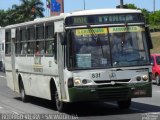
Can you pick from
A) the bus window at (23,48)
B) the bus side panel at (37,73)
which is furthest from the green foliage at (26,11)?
the bus side panel at (37,73)

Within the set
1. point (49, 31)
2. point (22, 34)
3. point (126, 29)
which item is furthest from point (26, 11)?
→ point (126, 29)

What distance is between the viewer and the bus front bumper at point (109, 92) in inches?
596

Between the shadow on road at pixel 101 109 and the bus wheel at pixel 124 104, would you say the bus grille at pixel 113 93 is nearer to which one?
the shadow on road at pixel 101 109

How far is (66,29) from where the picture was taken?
1545 centimetres

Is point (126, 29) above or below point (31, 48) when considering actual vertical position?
above

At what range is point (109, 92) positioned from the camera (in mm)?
15273

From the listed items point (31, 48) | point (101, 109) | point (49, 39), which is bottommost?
point (101, 109)

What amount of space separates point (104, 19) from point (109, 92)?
2.08 m

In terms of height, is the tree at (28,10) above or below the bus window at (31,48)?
above

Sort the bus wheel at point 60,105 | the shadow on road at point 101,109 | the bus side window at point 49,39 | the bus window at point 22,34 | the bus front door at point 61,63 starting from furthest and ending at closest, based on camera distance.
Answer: the bus window at point 22,34 < the bus side window at point 49,39 < the bus wheel at point 60,105 < the shadow on road at point 101,109 < the bus front door at point 61,63

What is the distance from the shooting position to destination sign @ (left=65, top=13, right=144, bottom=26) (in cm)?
1557

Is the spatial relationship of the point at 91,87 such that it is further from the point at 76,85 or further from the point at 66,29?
the point at 66,29

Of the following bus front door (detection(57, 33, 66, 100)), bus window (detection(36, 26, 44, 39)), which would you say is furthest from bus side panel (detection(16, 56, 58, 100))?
bus window (detection(36, 26, 44, 39))

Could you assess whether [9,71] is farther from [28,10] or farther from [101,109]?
[28,10]
